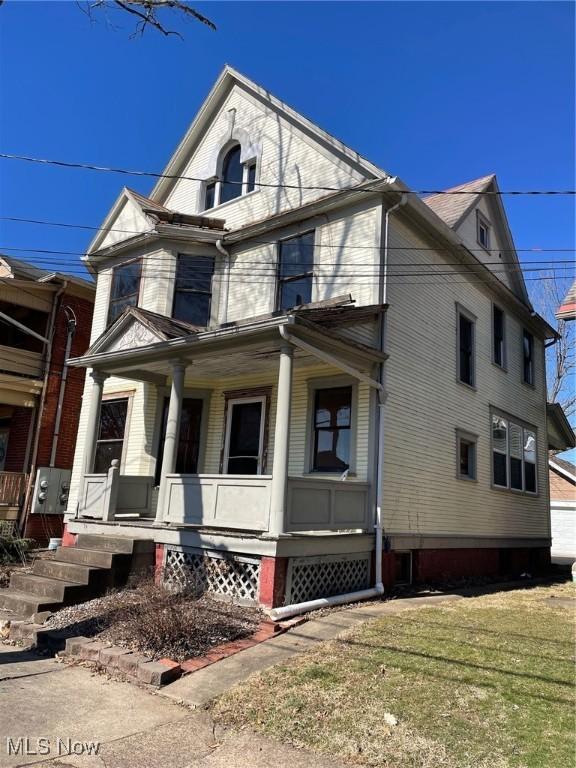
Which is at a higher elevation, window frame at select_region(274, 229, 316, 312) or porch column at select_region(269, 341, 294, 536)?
window frame at select_region(274, 229, 316, 312)

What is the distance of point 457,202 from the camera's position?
15195mm

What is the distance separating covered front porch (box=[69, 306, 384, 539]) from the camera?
8688 mm

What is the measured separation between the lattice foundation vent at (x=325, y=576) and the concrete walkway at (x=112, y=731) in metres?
3.03

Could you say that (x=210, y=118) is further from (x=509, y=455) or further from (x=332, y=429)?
(x=509, y=455)

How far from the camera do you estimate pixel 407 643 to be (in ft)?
21.8

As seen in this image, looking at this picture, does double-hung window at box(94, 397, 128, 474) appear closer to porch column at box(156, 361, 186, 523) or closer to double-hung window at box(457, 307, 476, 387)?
porch column at box(156, 361, 186, 523)

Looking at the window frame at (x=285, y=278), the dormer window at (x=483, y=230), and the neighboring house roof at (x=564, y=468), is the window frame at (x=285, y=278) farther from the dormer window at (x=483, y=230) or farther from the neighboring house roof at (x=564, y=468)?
the neighboring house roof at (x=564, y=468)

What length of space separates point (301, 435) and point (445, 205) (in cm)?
796

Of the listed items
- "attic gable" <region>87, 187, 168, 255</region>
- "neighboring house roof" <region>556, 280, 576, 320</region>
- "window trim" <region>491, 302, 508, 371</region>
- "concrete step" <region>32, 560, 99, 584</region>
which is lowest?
"concrete step" <region>32, 560, 99, 584</region>

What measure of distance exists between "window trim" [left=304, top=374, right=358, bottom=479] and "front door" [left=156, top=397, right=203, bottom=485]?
9.59ft

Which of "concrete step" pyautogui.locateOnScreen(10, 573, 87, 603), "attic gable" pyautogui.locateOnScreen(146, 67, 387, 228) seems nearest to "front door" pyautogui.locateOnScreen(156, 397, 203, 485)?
"concrete step" pyautogui.locateOnScreen(10, 573, 87, 603)

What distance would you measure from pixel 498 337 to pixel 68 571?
12.3 m

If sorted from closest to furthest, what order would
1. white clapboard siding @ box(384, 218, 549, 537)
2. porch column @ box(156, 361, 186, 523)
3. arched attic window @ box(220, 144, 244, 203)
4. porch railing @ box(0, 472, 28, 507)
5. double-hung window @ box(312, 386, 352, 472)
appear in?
1. porch column @ box(156, 361, 186, 523)
2. double-hung window @ box(312, 386, 352, 472)
3. white clapboard siding @ box(384, 218, 549, 537)
4. arched attic window @ box(220, 144, 244, 203)
5. porch railing @ box(0, 472, 28, 507)

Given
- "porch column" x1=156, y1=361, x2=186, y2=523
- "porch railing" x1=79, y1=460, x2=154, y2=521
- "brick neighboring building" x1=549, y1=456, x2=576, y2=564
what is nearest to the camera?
"porch column" x1=156, y1=361, x2=186, y2=523
